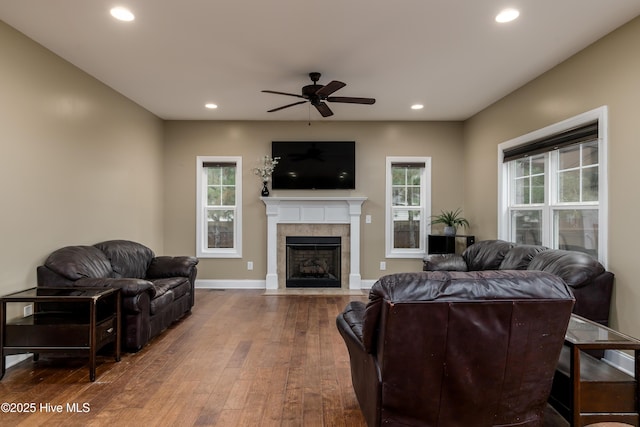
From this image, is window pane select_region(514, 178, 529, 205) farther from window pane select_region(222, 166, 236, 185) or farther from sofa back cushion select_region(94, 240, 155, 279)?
sofa back cushion select_region(94, 240, 155, 279)

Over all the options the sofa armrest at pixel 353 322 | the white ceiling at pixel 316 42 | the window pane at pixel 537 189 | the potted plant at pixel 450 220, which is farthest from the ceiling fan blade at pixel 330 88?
the potted plant at pixel 450 220

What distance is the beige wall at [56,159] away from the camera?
9.80 feet

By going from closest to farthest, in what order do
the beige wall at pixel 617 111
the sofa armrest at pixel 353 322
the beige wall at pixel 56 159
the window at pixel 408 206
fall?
1. the sofa armrest at pixel 353 322
2. the beige wall at pixel 617 111
3. the beige wall at pixel 56 159
4. the window at pixel 408 206

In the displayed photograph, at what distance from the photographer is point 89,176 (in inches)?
159

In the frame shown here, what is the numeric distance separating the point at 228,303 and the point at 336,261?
192 cm

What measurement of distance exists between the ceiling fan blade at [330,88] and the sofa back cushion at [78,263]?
9.30 ft

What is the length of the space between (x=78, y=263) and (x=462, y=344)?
3.39m

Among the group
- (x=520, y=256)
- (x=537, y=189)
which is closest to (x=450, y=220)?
(x=537, y=189)

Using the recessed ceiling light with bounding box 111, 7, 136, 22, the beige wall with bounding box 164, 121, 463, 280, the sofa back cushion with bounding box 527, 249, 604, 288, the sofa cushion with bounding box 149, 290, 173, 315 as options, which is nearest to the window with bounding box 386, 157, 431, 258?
the beige wall with bounding box 164, 121, 463, 280

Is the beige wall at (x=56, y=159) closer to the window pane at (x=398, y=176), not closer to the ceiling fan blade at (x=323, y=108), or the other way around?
the ceiling fan blade at (x=323, y=108)

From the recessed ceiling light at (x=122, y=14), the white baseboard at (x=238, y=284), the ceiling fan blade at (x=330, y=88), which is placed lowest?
the white baseboard at (x=238, y=284)

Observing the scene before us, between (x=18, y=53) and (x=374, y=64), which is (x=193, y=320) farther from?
(x=374, y=64)

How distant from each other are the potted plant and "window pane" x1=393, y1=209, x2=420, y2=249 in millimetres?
321

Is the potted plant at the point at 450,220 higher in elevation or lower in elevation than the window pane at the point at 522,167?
lower
